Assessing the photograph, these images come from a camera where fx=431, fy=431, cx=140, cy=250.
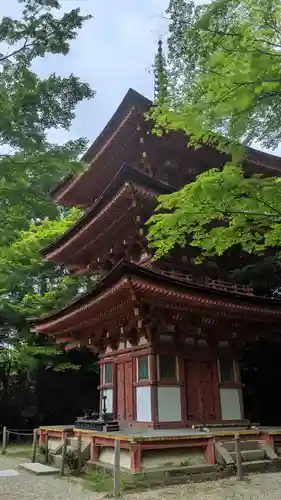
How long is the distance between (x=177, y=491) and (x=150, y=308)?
4378 millimetres

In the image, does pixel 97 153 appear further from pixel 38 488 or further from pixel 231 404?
pixel 38 488

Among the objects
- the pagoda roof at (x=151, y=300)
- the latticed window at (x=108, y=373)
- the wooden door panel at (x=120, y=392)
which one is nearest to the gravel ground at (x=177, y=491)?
the wooden door panel at (x=120, y=392)

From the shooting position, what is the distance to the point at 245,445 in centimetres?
1087

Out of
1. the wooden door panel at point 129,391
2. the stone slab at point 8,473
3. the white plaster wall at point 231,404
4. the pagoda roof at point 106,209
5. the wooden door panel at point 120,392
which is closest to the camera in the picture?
the stone slab at point 8,473

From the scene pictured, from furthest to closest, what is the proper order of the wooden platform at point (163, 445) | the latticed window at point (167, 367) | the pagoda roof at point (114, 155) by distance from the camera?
the pagoda roof at point (114, 155)
the latticed window at point (167, 367)
the wooden platform at point (163, 445)

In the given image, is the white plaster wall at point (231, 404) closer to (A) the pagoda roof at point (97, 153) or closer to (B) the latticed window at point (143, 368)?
(B) the latticed window at point (143, 368)

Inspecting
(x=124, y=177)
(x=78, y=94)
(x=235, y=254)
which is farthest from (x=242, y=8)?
(x=235, y=254)

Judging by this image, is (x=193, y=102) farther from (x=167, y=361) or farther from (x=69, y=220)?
(x=69, y=220)

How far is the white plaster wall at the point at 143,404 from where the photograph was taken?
1163cm

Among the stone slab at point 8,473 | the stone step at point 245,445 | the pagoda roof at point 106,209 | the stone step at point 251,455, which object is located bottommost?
the stone slab at point 8,473

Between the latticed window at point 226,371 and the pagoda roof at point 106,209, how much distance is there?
5595mm

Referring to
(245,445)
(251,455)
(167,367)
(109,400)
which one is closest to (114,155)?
(167,367)

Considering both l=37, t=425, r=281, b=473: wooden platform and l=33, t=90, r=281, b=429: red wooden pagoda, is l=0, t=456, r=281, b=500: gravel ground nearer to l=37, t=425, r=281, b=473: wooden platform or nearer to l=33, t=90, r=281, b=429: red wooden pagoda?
l=37, t=425, r=281, b=473: wooden platform

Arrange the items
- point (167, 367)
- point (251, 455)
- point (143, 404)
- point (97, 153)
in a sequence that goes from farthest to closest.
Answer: point (97, 153) → point (167, 367) → point (143, 404) → point (251, 455)
